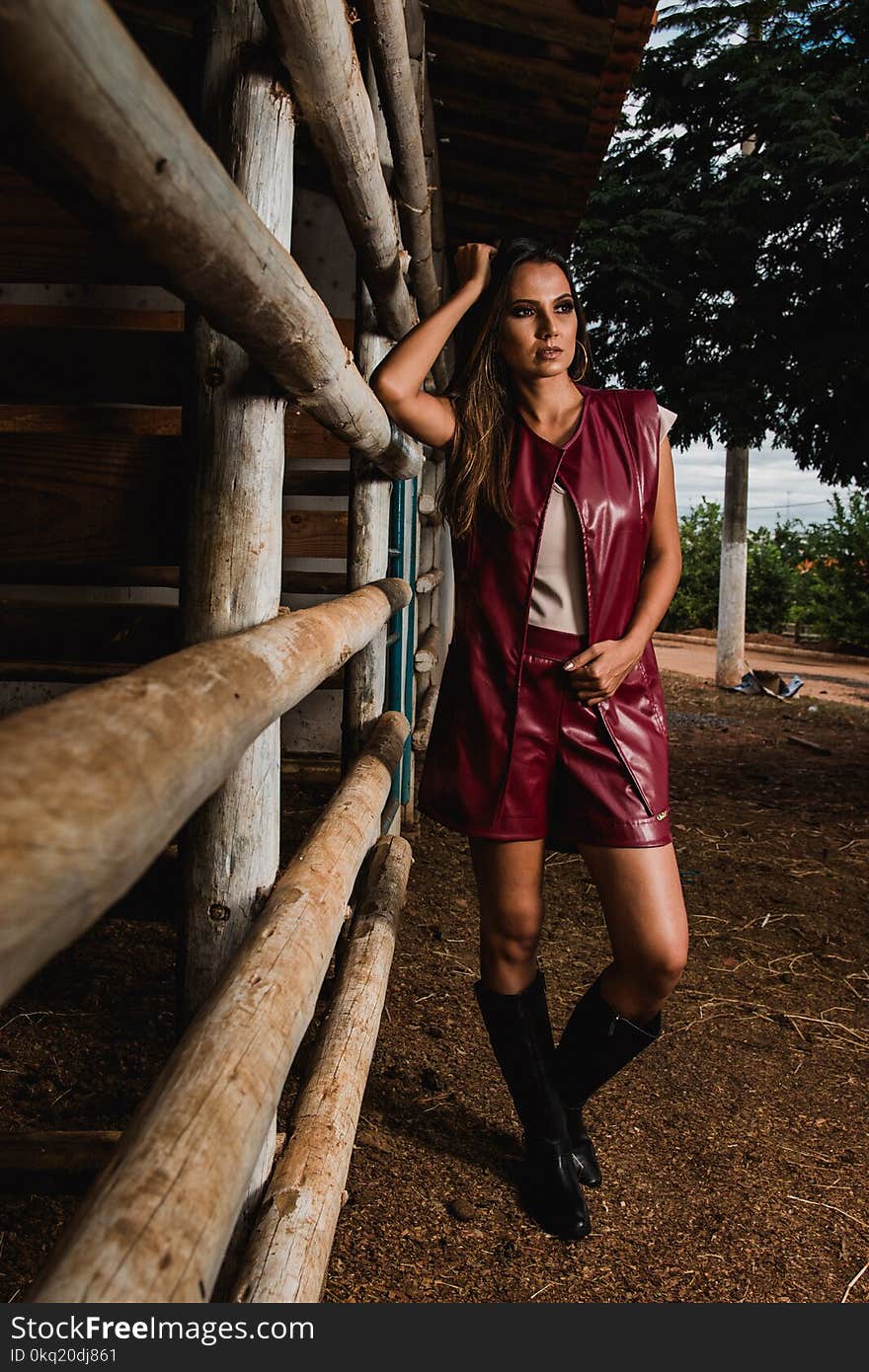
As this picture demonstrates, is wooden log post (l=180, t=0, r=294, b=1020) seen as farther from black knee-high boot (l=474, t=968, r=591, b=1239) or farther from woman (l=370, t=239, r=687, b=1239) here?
black knee-high boot (l=474, t=968, r=591, b=1239)

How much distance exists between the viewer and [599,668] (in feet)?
7.36

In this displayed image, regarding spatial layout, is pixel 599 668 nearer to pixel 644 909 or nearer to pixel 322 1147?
pixel 644 909

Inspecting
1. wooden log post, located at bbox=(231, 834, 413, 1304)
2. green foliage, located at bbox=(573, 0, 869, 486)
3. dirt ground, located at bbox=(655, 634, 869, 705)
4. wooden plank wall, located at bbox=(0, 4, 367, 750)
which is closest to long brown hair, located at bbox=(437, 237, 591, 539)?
wooden plank wall, located at bbox=(0, 4, 367, 750)

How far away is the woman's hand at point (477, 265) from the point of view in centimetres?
252

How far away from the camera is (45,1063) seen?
290 centimetres

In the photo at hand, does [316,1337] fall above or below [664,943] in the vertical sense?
below

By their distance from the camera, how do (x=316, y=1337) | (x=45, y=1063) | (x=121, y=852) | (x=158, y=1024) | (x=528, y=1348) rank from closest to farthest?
(x=121, y=852)
(x=316, y=1337)
(x=528, y=1348)
(x=45, y=1063)
(x=158, y=1024)

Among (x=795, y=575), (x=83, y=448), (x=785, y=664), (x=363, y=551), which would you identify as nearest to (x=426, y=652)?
(x=363, y=551)

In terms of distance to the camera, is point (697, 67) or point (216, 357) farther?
point (697, 67)

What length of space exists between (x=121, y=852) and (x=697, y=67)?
13.9 m

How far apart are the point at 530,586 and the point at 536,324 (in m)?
0.59

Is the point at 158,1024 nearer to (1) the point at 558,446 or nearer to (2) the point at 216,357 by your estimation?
(1) the point at 558,446

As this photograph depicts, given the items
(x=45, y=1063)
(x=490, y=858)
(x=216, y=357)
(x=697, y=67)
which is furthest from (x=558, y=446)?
(x=697, y=67)

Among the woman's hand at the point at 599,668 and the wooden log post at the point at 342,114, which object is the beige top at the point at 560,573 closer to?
the woman's hand at the point at 599,668
